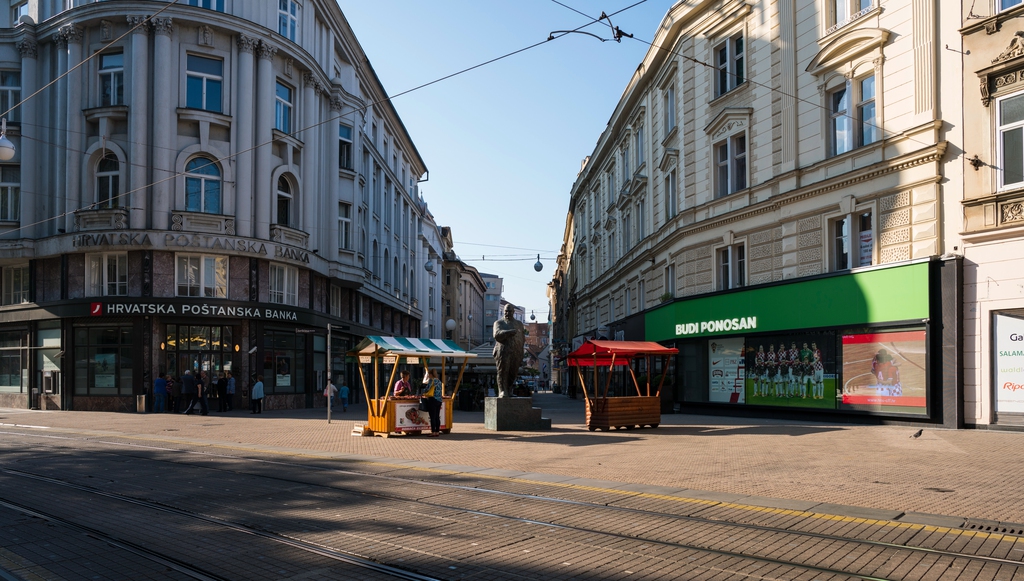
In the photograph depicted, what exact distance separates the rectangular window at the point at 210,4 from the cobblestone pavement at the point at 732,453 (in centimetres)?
1711

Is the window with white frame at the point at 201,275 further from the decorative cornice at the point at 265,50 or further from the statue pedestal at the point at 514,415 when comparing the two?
the statue pedestal at the point at 514,415

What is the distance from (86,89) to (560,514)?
31.0 m

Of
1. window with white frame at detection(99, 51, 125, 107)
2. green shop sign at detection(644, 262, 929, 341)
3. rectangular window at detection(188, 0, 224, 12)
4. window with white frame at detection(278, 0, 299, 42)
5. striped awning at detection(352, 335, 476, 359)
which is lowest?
striped awning at detection(352, 335, 476, 359)

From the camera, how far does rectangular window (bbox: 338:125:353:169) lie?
140 feet

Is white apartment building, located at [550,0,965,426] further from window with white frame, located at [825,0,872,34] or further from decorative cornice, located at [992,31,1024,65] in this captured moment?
decorative cornice, located at [992,31,1024,65]

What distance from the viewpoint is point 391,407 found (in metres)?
19.7

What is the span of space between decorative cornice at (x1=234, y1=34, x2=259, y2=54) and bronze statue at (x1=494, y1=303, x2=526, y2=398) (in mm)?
18833

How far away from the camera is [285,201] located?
35812mm

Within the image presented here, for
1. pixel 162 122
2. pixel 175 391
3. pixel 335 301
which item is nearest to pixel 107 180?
pixel 162 122

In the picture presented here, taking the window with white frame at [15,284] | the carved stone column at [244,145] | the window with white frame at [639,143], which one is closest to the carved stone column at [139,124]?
the carved stone column at [244,145]

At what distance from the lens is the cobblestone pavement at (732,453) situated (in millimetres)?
10211

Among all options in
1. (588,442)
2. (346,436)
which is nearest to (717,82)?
(588,442)

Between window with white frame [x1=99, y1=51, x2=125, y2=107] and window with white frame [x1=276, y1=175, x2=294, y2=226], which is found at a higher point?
window with white frame [x1=99, y1=51, x2=125, y2=107]

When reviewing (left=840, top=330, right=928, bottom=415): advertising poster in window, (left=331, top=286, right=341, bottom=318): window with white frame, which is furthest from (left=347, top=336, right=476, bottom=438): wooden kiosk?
(left=331, top=286, right=341, bottom=318): window with white frame
